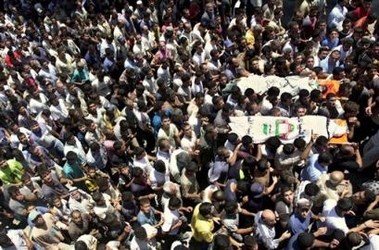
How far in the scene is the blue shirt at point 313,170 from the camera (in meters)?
6.07

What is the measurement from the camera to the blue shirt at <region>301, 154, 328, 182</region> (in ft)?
19.9

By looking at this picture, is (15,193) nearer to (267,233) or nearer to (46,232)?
(46,232)

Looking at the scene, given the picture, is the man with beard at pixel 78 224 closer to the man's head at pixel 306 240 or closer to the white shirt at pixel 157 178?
the white shirt at pixel 157 178

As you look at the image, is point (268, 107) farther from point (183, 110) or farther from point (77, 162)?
point (77, 162)

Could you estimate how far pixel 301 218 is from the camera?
548 centimetres

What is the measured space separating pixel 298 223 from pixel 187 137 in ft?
8.29

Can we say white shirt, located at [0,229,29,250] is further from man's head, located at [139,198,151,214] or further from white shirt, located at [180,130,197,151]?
white shirt, located at [180,130,197,151]

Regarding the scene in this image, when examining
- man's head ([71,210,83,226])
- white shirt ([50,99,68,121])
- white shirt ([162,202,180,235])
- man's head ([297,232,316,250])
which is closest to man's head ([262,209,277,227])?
man's head ([297,232,316,250])

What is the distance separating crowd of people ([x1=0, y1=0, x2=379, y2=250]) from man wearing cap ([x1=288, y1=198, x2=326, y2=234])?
0.02 meters

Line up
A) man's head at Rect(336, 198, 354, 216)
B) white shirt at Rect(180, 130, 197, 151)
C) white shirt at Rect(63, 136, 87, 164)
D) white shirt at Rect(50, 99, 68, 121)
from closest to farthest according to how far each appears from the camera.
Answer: man's head at Rect(336, 198, 354, 216)
white shirt at Rect(180, 130, 197, 151)
white shirt at Rect(63, 136, 87, 164)
white shirt at Rect(50, 99, 68, 121)

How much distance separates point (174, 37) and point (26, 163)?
4.47 m

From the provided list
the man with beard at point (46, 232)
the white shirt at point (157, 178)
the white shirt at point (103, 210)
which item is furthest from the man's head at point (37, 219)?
the white shirt at point (157, 178)

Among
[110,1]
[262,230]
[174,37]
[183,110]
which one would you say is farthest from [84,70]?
[262,230]

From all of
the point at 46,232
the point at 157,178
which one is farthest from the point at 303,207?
the point at 46,232
